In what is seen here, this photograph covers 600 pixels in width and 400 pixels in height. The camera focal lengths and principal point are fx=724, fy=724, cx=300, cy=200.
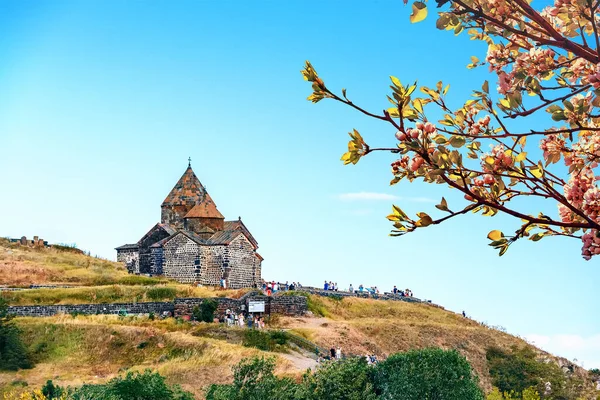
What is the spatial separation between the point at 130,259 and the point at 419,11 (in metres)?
56.6

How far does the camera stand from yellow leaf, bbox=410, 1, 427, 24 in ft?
16.2

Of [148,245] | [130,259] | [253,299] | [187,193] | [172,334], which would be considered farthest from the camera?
[130,259]

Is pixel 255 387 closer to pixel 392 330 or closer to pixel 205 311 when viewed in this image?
pixel 205 311

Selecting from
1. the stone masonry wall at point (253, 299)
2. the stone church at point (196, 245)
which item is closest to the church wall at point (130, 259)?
the stone church at point (196, 245)

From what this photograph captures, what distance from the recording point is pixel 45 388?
26812 millimetres

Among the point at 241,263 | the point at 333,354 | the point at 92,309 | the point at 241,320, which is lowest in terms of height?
the point at 333,354

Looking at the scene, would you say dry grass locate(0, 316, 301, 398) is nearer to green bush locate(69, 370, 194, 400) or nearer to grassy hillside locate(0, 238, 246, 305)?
green bush locate(69, 370, 194, 400)

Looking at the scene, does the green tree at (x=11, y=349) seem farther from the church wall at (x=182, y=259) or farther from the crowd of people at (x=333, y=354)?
the church wall at (x=182, y=259)

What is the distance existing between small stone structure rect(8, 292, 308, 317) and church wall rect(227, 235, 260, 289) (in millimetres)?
6322

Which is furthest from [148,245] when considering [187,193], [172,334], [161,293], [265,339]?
[265,339]

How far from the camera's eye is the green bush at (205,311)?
141 feet

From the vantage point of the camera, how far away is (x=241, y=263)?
177ft

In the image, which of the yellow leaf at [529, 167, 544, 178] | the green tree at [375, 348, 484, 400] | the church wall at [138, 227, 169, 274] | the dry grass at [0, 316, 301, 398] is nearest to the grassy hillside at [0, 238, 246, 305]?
the church wall at [138, 227, 169, 274]

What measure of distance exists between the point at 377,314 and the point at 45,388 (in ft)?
110
